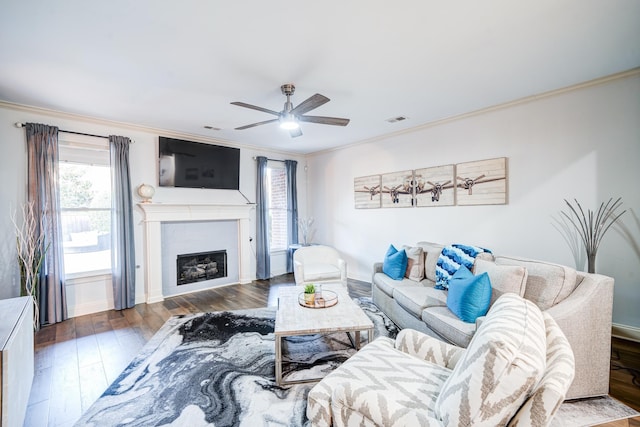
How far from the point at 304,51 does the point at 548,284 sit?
262 cm

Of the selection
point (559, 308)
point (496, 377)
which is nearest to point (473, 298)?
point (559, 308)

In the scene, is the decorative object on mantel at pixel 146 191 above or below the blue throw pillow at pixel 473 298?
above

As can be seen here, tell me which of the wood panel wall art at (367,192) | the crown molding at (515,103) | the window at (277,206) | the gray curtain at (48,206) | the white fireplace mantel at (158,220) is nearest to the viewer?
the crown molding at (515,103)

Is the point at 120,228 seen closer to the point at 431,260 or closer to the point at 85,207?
the point at 85,207

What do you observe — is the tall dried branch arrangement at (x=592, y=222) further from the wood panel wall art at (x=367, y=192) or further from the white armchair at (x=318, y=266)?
the white armchair at (x=318, y=266)

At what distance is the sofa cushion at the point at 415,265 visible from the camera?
3416 mm

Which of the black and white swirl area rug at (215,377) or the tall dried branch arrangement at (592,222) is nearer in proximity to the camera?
the black and white swirl area rug at (215,377)

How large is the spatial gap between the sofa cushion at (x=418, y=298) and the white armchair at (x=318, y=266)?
1086 millimetres

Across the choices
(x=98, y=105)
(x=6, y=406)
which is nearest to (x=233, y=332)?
(x=6, y=406)

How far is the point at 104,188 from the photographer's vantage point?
388cm

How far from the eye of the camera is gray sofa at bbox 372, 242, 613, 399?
1865mm

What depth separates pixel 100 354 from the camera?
8.75 feet

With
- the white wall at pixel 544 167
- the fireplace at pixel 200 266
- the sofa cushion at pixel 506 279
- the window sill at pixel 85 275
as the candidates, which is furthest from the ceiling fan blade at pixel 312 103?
the window sill at pixel 85 275

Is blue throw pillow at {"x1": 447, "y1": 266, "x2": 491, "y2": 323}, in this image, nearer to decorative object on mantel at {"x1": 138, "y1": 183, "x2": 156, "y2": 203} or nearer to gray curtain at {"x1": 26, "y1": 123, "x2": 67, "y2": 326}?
decorative object on mantel at {"x1": 138, "y1": 183, "x2": 156, "y2": 203}
